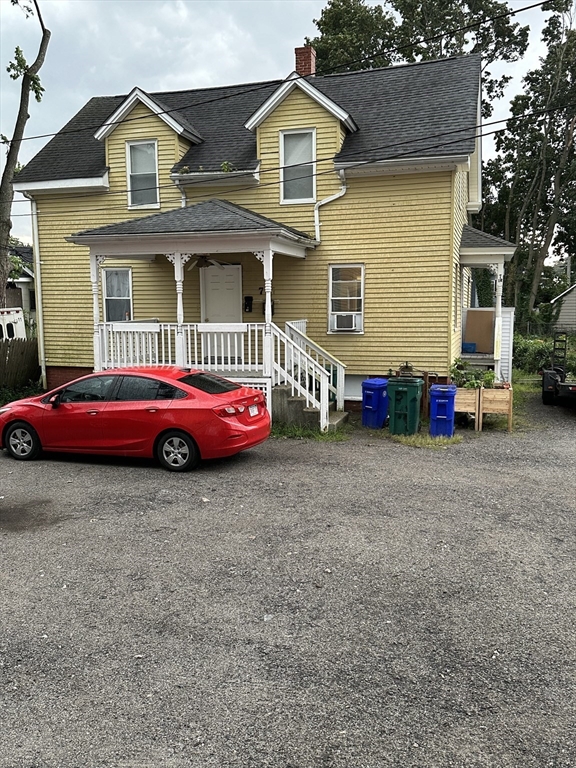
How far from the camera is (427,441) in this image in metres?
11.1

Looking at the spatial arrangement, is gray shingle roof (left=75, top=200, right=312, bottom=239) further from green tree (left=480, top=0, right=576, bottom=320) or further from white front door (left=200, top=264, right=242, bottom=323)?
green tree (left=480, top=0, right=576, bottom=320)

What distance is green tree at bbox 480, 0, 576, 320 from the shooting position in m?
33.9

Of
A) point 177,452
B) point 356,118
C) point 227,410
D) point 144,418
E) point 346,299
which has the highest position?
point 356,118

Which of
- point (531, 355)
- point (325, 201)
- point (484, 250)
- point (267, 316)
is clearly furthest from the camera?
point (531, 355)

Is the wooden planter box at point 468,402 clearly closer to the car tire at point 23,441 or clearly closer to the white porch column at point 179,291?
the white porch column at point 179,291

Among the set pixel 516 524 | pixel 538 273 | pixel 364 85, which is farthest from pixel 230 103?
pixel 538 273

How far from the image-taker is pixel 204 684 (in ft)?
12.5

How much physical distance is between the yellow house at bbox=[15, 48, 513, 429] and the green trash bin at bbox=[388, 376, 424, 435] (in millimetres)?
1287

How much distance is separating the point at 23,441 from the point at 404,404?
6.66m

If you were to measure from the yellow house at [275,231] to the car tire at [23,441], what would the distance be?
3.49 metres

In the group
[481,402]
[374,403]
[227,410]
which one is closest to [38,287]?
[374,403]

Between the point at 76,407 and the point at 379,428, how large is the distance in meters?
5.84

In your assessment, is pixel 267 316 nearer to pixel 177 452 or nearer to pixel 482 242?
pixel 177 452

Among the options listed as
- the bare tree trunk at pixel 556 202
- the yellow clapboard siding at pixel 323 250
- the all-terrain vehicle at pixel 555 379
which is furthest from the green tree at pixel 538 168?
the yellow clapboard siding at pixel 323 250
